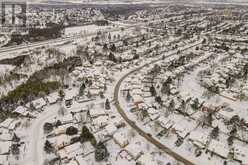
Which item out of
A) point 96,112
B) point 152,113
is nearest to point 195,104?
point 152,113

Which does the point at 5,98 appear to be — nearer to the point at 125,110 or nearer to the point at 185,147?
the point at 125,110

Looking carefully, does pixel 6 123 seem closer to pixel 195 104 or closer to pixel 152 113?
pixel 152 113

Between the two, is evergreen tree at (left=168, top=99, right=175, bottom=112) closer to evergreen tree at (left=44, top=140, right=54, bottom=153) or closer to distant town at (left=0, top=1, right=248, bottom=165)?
distant town at (left=0, top=1, right=248, bottom=165)

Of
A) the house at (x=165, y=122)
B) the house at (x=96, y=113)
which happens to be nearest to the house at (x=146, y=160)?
the house at (x=165, y=122)

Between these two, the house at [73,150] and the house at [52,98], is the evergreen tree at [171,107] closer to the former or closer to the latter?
the house at [73,150]

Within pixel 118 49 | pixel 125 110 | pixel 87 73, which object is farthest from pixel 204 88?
pixel 118 49

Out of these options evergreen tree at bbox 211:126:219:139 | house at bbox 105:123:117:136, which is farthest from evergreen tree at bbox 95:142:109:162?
evergreen tree at bbox 211:126:219:139
